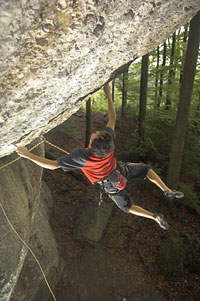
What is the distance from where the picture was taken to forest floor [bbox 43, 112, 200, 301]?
7.22 meters

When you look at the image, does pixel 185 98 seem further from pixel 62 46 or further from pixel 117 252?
pixel 117 252

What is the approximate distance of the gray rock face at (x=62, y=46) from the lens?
71.9 inches

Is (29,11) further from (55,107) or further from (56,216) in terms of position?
(56,216)

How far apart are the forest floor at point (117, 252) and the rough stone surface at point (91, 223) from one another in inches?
10.5

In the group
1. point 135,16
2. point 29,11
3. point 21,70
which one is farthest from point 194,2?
point 21,70

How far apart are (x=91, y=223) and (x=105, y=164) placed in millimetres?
5607

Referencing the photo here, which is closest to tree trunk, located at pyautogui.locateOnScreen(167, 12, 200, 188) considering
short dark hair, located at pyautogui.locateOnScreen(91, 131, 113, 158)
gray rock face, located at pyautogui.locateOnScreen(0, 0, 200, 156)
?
gray rock face, located at pyautogui.locateOnScreen(0, 0, 200, 156)

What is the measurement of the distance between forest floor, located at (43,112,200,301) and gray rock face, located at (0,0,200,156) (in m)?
6.16

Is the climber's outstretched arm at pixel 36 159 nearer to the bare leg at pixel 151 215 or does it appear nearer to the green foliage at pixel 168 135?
the bare leg at pixel 151 215

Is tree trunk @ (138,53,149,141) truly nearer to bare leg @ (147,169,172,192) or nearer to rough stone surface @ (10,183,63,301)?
rough stone surface @ (10,183,63,301)

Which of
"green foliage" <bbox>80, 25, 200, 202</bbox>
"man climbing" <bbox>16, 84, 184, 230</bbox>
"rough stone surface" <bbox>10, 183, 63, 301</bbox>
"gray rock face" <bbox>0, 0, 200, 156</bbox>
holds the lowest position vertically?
"rough stone surface" <bbox>10, 183, 63, 301</bbox>

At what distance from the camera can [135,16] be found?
2.59 meters

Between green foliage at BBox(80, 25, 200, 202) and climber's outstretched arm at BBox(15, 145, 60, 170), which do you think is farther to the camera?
green foliage at BBox(80, 25, 200, 202)

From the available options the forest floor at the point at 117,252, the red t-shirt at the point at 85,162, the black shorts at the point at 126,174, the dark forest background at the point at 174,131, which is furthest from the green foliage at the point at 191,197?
the red t-shirt at the point at 85,162
